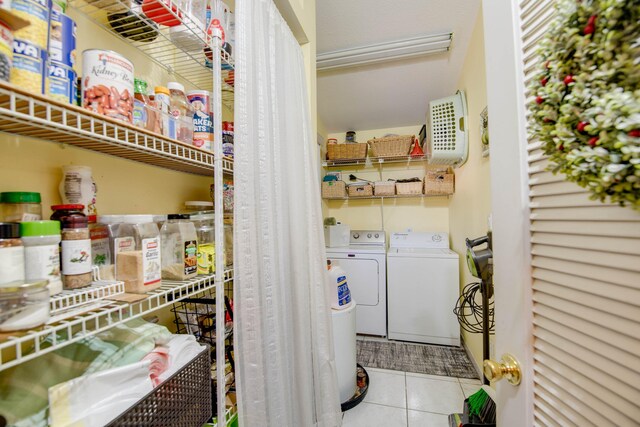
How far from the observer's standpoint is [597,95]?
13.3 inches

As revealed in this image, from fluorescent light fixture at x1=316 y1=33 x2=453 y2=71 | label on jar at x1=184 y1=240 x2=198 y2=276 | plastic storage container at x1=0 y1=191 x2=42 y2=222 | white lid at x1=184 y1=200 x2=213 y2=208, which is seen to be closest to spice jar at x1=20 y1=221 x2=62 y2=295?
plastic storage container at x1=0 y1=191 x2=42 y2=222

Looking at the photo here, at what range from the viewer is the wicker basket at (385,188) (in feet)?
11.3

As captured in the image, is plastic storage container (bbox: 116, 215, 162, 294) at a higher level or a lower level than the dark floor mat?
higher

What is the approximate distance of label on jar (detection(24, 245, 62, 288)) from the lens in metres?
0.49

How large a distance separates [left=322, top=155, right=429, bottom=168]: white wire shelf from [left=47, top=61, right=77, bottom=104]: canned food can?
318cm

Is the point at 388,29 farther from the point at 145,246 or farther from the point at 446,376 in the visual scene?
the point at 446,376

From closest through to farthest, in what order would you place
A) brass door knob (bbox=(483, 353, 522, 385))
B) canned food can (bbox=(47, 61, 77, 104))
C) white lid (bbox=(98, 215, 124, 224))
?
canned food can (bbox=(47, 61, 77, 104)) → brass door knob (bbox=(483, 353, 522, 385)) → white lid (bbox=(98, 215, 124, 224))

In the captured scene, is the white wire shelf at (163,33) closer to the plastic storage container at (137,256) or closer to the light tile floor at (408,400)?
the plastic storage container at (137,256)

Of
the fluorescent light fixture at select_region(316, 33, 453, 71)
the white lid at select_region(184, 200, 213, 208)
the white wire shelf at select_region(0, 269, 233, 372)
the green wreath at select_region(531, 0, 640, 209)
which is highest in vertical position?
the fluorescent light fixture at select_region(316, 33, 453, 71)

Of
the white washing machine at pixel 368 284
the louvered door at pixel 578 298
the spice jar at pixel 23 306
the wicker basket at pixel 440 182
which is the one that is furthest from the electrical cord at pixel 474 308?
the spice jar at pixel 23 306

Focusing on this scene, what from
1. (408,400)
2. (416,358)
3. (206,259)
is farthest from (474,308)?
(206,259)

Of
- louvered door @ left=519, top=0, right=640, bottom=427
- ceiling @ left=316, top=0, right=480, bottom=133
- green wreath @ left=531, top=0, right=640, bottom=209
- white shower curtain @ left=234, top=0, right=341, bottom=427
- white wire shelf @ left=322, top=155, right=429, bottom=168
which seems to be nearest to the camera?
green wreath @ left=531, top=0, right=640, bottom=209

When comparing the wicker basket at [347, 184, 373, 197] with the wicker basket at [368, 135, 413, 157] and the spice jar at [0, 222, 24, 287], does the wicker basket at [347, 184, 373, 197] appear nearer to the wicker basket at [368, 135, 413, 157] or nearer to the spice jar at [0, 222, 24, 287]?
the wicker basket at [368, 135, 413, 157]

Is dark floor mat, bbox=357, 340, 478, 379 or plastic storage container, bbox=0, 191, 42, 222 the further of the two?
dark floor mat, bbox=357, 340, 478, 379
